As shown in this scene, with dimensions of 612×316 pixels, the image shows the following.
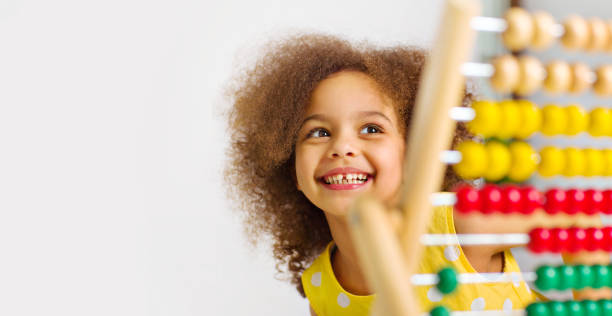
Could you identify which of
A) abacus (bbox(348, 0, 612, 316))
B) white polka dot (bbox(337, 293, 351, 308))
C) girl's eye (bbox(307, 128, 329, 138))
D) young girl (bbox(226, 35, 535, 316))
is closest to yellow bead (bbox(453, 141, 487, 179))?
abacus (bbox(348, 0, 612, 316))

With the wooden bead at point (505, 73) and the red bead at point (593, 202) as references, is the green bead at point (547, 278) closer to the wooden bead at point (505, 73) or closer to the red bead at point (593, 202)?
the red bead at point (593, 202)

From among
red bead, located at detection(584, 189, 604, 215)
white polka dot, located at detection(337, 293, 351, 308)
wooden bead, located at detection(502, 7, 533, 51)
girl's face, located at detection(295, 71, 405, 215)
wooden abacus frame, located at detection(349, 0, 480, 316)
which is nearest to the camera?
wooden abacus frame, located at detection(349, 0, 480, 316)

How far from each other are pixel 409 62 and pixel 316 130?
224mm

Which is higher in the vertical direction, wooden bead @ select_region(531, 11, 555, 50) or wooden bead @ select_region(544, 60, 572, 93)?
wooden bead @ select_region(531, 11, 555, 50)

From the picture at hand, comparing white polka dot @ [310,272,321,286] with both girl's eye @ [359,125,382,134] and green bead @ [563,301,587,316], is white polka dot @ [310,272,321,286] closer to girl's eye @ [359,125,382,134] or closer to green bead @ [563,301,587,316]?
girl's eye @ [359,125,382,134]

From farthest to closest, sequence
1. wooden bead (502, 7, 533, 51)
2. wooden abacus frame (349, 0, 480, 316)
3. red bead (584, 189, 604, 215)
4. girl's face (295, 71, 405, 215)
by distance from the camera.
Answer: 1. girl's face (295, 71, 405, 215)
2. red bead (584, 189, 604, 215)
3. wooden bead (502, 7, 533, 51)
4. wooden abacus frame (349, 0, 480, 316)

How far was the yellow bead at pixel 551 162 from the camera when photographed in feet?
2.29

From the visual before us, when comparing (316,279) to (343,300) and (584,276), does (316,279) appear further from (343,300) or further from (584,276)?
(584,276)

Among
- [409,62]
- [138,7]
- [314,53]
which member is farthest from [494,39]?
[138,7]

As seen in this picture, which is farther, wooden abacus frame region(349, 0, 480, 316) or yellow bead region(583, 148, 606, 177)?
yellow bead region(583, 148, 606, 177)

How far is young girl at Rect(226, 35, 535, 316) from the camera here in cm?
96

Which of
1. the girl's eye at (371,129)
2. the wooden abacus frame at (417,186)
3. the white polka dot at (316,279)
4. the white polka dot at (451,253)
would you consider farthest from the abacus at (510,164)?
the white polka dot at (316,279)

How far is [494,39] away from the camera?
166cm

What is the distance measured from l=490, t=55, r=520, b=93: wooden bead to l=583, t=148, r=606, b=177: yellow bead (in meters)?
0.15
